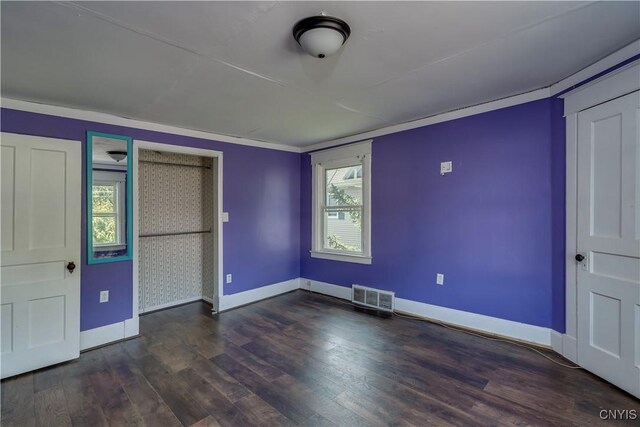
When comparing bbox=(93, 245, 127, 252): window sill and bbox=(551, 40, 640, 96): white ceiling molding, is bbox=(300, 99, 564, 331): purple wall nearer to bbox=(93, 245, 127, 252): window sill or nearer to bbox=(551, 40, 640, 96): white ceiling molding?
bbox=(551, 40, 640, 96): white ceiling molding

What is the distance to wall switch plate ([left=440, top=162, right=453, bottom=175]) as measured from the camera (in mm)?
3383

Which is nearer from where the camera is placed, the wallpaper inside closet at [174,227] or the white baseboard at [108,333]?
the white baseboard at [108,333]

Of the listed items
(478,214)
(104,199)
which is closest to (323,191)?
(478,214)

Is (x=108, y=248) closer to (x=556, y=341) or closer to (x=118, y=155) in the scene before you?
(x=118, y=155)

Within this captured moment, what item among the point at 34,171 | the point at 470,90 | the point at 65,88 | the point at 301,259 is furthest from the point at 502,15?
the point at 301,259

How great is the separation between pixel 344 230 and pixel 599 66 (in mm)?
3182

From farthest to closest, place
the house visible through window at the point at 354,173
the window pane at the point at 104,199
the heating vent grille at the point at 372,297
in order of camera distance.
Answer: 1. the house visible through window at the point at 354,173
2. the heating vent grille at the point at 372,297
3. the window pane at the point at 104,199

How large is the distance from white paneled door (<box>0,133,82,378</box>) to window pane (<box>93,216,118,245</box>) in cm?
24

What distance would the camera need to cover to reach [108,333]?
3109 millimetres

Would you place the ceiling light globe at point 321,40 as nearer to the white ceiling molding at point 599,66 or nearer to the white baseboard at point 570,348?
the white ceiling molding at point 599,66

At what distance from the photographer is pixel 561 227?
2652 mm

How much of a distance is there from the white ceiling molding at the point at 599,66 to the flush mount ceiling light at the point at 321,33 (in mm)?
1927

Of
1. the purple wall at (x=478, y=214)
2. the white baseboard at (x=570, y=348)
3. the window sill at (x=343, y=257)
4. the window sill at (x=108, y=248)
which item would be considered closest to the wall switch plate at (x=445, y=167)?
the purple wall at (x=478, y=214)

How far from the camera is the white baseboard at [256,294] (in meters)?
4.09
